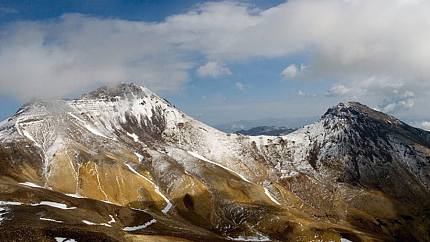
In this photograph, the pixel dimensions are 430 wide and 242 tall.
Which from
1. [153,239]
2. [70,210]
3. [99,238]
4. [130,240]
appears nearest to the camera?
[99,238]

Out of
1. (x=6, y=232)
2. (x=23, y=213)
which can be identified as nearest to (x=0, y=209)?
(x=23, y=213)

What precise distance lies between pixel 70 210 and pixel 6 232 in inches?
2620

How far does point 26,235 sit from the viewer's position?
429 ft

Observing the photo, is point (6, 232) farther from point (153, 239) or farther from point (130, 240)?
point (153, 239)

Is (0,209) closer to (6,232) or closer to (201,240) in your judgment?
(6,232)

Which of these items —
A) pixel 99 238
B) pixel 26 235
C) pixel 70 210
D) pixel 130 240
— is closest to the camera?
pixel 26 235

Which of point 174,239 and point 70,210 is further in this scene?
point 70,210

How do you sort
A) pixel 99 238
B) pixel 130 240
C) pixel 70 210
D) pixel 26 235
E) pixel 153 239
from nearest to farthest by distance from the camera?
pixel 26 235, pixel 99 238, pixel 130 240, pixel 153 239, pixel 70 210

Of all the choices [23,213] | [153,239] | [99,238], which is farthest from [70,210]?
[99,238]

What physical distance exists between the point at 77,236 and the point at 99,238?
5985 millimetres

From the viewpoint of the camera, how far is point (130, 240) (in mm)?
159375

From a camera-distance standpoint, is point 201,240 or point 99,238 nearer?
point 99,238

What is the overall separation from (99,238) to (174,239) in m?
46.2

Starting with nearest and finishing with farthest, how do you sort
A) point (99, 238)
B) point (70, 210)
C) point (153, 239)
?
point (99, 238)
point (153, 239)
point (70, 210)
